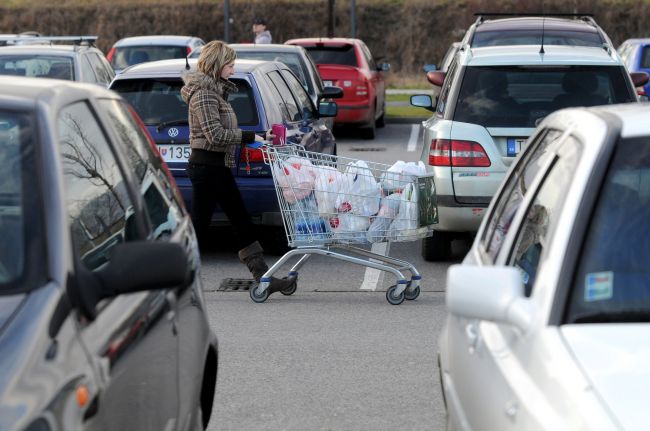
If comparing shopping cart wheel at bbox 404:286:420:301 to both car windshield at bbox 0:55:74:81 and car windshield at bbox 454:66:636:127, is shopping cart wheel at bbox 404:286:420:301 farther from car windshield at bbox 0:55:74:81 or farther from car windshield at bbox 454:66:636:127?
car windshield at bbox 0:55:74:81

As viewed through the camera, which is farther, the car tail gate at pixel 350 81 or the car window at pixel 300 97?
the car tail gate at pixel 350 81

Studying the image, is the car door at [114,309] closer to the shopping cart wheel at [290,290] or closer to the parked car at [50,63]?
the shopping cart wheel at [290,290]

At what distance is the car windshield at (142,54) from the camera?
25734 mm

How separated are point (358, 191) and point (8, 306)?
5693 mm

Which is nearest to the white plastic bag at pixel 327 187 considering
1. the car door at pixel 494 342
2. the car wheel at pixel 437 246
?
the car wheel at pixel 437 246

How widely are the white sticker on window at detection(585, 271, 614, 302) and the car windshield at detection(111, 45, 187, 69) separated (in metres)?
22.5

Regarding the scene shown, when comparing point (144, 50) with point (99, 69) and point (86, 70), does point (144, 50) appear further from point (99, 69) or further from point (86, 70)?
point (86, 70)

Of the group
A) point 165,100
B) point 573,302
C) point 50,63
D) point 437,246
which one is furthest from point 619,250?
point 50,63

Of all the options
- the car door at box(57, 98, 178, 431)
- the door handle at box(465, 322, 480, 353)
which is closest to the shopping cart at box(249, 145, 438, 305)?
the car door at box(57, 98, 178, 431)

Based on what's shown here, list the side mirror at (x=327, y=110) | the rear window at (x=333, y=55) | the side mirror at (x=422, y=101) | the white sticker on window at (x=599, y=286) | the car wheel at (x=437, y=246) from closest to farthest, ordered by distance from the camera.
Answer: the white sticker on window at (x=599, y=286), the car wheel at (x=437, y=246), the side mirror at (x=422, y=101), the side mirror at (x=327, y=110), the rear window at (x=333, y=55)

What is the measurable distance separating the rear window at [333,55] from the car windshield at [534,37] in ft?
22.7

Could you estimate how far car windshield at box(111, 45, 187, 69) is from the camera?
84.4 ft

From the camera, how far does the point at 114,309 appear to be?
12.5 feet

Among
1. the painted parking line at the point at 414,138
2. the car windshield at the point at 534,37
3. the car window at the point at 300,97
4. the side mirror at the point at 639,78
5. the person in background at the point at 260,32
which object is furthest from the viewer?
the person in background at the point at 260,32
